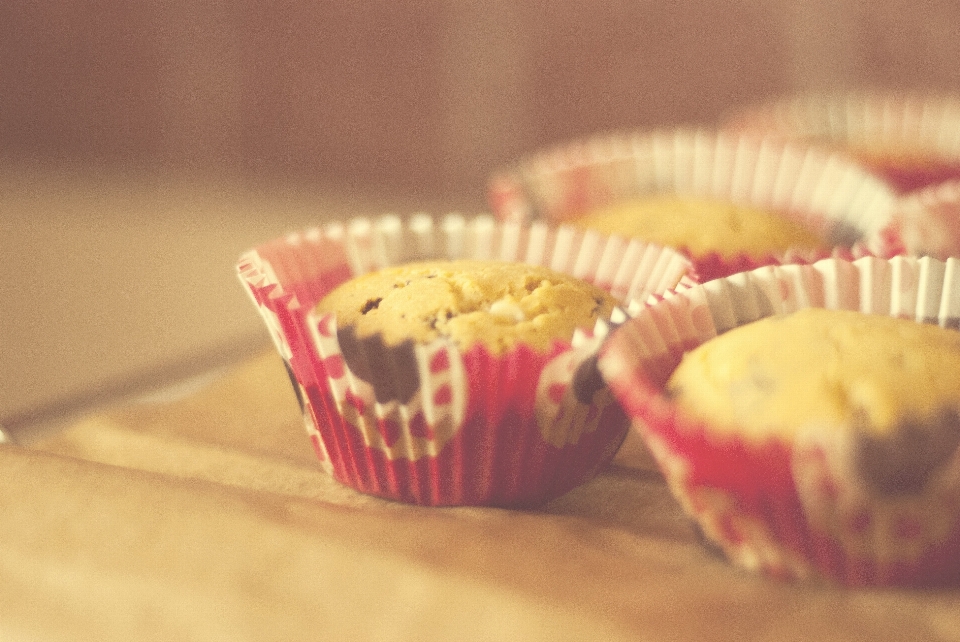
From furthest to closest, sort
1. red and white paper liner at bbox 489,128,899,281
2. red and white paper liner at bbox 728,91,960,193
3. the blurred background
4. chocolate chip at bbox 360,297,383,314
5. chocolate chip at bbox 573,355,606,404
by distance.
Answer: the blurred background → red and white paper liner at bbox 728,91,960,193 → red and white paper liner at bbox 489,128,899,281 → chocolate chip at bbox 360,297,383,314 → chocolate chip at bbox 573,355,606,404

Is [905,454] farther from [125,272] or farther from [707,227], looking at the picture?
[125,272]

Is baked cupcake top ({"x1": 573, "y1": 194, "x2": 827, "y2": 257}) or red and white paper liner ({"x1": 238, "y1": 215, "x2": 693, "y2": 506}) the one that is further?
baked cupcake top ({"x1": 573, "y1": 194, "x2": 827, "y2": 257})

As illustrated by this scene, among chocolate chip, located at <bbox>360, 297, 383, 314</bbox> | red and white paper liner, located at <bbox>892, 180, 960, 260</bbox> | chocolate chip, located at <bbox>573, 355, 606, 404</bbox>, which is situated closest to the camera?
chocolate chip, located at <bbox>573, 355, 606, 404</bbox>

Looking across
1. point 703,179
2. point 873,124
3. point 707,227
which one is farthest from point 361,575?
point 873,124

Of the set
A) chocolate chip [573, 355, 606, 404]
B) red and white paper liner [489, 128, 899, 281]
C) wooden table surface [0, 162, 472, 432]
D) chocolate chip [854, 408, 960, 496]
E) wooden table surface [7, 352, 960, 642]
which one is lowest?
wooden table surface [0, 162, 472, 432]

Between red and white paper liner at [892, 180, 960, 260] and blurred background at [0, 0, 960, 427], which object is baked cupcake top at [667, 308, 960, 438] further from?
blurred background at [0, 0, 960, 427]

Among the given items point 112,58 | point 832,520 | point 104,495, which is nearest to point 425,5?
point 112,58

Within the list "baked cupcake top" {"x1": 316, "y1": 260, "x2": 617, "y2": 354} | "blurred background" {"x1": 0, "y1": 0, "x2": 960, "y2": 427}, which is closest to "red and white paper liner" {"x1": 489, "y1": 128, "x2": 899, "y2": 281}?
"baked cupcake top" {"x1": 316, "y1": 260, "x2": 617, "y2": 354}

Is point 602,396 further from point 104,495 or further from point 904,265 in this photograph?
point 104,495
